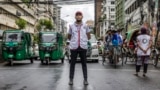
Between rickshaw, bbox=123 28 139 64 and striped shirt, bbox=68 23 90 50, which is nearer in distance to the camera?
striped shirt, bbox=68 23 90 50

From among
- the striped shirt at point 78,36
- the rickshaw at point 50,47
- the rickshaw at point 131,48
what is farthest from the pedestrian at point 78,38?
the rickshaw at point 50,47

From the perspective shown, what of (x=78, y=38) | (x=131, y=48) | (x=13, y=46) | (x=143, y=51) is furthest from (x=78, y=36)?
(x=131, y=48)

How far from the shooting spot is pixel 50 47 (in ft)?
84.3

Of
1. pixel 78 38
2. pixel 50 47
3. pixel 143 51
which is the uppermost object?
pixel 78 38

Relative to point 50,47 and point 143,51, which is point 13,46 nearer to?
point 50,47

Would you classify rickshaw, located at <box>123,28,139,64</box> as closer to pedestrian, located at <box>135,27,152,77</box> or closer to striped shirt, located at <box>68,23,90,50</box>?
pedestrian, located at <box>135,27,152,77</box>

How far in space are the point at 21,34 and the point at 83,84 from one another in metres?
13.9

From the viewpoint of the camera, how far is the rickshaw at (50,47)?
25578 millimetres

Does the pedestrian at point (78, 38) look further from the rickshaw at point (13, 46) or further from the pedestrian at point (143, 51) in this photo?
the rickshaw at point (13, 46)

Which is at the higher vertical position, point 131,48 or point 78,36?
point 78,36

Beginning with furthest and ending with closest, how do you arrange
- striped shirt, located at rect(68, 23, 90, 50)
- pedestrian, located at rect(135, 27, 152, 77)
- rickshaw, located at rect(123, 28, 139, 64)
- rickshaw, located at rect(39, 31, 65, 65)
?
rickshaw, located at rect(39, 31, 65, 65) < rickshaw, located at rect(123, 28, 139, 64) < pedestrian, located at rect(135, 27, 152, 77) < striped shirt, located at rect(68, 23, 90, 50)

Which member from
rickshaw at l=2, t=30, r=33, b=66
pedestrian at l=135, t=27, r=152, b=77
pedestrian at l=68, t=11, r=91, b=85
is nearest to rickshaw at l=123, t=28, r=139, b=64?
rickshaw at l=2, t=30, r=33, b=66

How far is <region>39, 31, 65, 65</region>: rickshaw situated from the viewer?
25578mm

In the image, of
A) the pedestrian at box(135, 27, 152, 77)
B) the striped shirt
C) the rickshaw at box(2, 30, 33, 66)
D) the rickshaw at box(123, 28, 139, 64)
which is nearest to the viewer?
the striped shirt
